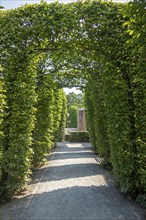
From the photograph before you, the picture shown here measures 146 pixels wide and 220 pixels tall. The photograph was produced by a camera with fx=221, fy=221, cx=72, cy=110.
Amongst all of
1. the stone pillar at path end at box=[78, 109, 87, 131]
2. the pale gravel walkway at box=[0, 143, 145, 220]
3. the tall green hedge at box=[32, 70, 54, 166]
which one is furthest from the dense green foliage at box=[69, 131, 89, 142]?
the pale gravel walkway at box=[0, 143, 145, 220]

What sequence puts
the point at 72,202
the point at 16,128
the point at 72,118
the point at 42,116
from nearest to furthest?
the point at 72,202 → the point at 16,128 → the point at 42,116 → the point at 72,118

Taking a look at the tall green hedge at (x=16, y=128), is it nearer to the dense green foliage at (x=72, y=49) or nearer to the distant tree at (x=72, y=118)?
the dense green foliage at (x=72, y=49)

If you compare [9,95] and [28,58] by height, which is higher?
[28,58]

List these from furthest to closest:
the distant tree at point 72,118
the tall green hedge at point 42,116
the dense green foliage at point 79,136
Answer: the distant tree at point 72,118, the dense green foliage at point 79,136, the tall green hedge at point 42,116

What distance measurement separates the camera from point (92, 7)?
5355 millimetres

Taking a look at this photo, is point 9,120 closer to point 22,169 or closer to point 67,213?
point 22,169

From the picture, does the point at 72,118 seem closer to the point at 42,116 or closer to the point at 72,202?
the point at 42,116

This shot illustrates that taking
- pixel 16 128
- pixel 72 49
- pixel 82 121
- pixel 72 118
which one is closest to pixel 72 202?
pixel 16 128

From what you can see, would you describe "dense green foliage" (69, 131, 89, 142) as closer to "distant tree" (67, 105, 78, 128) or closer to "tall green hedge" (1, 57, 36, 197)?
"distant tree" (67, 105, 78, 128)

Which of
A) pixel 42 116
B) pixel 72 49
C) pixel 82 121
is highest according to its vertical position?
pixel 72 49

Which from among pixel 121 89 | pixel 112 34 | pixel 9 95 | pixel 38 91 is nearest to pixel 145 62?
pixel 121 89

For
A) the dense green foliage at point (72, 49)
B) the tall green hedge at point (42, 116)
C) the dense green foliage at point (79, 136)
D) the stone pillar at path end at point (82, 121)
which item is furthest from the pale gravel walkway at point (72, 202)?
the stone pillar at path end at point (82, 121)

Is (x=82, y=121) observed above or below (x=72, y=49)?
below

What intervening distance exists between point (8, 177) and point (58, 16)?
3.94 meters
